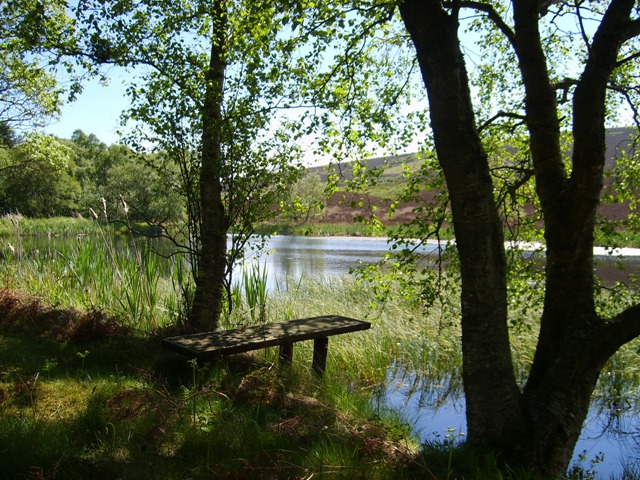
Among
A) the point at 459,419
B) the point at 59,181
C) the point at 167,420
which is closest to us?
the point at 167,420

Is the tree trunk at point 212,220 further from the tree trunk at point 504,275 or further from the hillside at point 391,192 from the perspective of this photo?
the tree trunk at point 504,275

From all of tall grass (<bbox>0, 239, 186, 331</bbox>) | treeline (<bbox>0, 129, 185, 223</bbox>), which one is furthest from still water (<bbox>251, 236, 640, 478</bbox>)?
treeline (<bbox>0, 129, 185, 223</bbox>)

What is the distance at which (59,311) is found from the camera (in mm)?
6012

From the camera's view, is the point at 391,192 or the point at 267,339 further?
the point at 391,192

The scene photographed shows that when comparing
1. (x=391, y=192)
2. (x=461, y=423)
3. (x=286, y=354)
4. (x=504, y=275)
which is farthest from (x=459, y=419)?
(x=504, y=275)

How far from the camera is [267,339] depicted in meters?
4.41

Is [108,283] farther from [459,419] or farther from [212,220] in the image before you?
[459,419]

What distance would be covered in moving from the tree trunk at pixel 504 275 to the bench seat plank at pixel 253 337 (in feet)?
5.73

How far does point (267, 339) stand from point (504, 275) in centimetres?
202

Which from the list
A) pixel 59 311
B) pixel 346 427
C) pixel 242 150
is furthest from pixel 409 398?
pixel 59 311

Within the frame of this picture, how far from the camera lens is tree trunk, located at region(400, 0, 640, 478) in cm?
324

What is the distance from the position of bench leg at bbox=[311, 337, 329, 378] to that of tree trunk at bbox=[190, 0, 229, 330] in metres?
1.22

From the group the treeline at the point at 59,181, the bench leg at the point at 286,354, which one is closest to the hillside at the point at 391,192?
the bench leg at the point at 286,354

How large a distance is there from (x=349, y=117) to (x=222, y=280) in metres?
2.31
